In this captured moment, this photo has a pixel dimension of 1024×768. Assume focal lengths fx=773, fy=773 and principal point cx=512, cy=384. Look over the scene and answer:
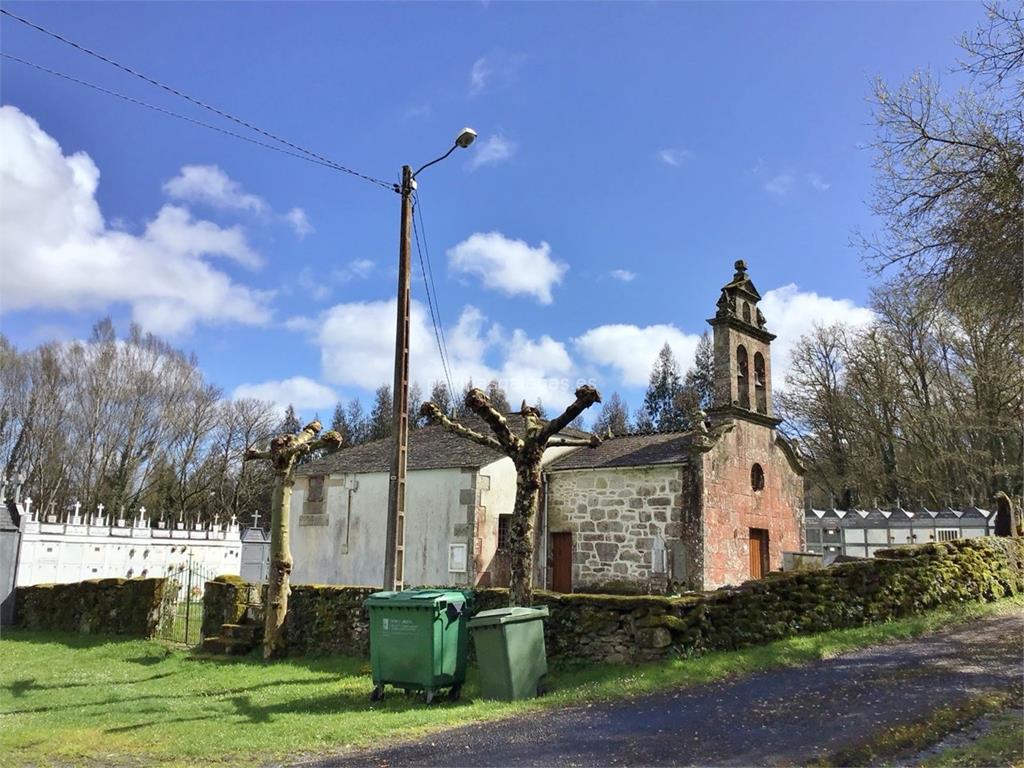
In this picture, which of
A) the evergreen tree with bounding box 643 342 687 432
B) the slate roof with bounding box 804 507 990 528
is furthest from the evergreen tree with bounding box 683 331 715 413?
the slate roof with bounding box 804 507 990 528

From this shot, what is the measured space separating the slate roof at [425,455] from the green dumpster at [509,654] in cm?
872

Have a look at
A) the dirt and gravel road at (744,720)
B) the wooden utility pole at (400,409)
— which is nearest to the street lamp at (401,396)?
the wooden utility pole at (400,409)

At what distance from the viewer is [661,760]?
6.36 metres

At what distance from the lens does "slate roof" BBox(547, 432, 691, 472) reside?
17.2 metres

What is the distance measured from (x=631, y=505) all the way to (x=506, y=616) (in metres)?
8.49

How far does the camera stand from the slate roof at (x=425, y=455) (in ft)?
61.9

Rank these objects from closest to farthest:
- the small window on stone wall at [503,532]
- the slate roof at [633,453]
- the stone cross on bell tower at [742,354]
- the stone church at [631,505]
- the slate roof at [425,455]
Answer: the stone church at [631,505] → the slate roof at [633,453] → the stone cross on bell tower at [742,354] → the small window on stone wall at [503,532] → the slate roof at [425,455]

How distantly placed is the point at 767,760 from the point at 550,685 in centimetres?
419

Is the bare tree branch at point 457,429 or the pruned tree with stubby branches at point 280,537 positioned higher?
the bare tree branch at point 457,429

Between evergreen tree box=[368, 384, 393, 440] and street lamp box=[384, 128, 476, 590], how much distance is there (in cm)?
5283

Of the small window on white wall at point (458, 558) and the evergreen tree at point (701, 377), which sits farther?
the evergreen tree at point (701, 377)

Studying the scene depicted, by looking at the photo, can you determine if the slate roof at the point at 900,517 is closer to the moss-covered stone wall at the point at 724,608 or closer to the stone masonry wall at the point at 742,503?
the stone masonry wall at the point at 742,503

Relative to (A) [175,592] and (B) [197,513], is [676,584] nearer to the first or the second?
(A) [175,592]

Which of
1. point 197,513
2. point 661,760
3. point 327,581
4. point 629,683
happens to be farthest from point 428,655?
point 197,513
